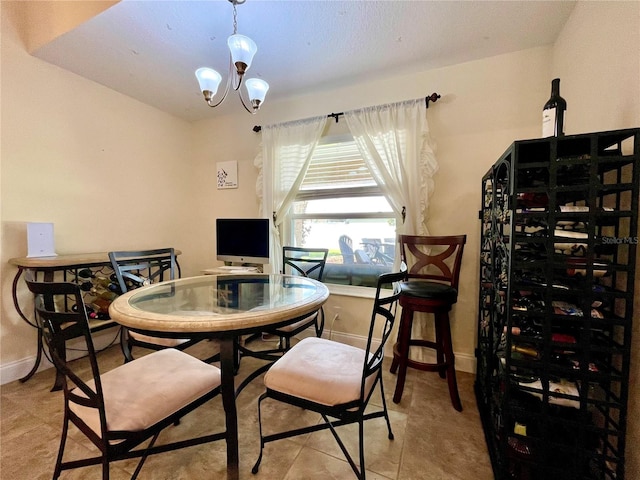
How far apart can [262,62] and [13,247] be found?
242cm

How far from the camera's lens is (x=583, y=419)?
97 centimetres

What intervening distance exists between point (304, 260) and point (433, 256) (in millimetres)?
1119

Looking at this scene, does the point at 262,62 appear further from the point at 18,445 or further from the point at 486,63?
the point at 18,445

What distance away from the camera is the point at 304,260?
2449 mm

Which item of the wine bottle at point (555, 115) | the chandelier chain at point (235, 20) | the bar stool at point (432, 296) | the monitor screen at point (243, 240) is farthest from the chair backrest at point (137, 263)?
the wine bottle at point (555, 115)

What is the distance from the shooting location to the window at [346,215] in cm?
246

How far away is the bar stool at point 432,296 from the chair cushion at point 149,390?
1.18 metres

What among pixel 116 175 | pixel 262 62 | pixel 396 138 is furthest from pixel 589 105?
pixel 116 175

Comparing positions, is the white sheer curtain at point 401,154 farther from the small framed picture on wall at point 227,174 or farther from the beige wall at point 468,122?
the small framed picture on wall at point 227,174

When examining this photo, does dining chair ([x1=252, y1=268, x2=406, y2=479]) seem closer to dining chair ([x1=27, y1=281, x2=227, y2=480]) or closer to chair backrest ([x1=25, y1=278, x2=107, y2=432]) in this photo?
dining chair ([x1=27, y1=281, x2=227, y2=480])

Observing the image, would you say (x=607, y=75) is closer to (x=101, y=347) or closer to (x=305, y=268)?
(x=305, y=268)

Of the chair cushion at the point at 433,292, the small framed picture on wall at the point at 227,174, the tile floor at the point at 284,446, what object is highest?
the small framed picture on wall at the point at 227,174

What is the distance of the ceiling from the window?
69 cm

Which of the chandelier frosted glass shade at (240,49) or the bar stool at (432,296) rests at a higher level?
the chandelier frosted glass shade at (240,49)
